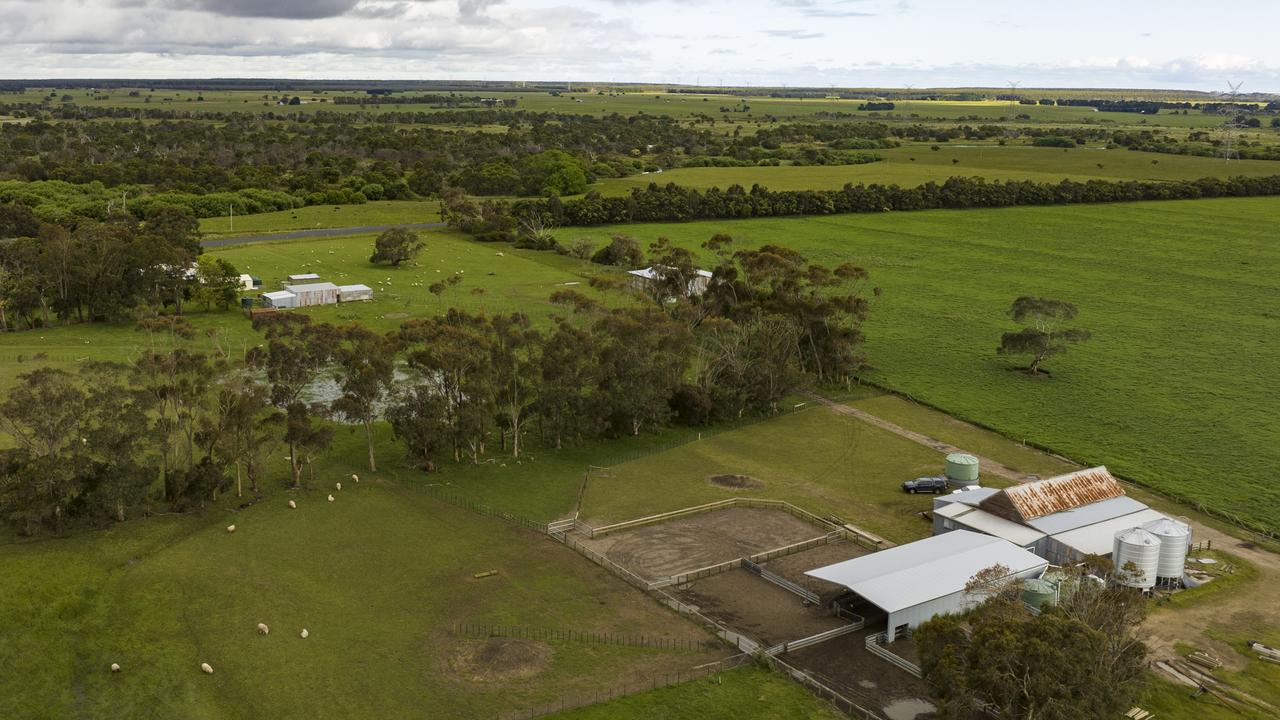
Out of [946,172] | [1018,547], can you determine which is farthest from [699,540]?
[946,172]

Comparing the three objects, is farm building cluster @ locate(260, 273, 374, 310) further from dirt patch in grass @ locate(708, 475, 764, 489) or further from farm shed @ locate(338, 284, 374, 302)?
dirt patch in grass @ locate(708, 475, 764, 489)

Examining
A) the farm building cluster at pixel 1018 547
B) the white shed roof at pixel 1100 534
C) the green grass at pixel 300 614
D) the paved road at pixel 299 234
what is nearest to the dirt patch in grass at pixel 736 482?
the farm building cluster at pixel 1018 547

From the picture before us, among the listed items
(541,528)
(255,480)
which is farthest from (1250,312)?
(255,480)

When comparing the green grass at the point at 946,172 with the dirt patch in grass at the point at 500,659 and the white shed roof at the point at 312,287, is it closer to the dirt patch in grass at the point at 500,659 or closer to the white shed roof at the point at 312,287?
the white shed roof at the point at 312,287

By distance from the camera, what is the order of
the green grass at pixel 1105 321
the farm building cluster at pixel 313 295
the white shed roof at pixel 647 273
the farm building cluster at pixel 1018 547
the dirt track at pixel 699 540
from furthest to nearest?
the white shed roof at pixel 647 273 < the farm building cluster at pixel 313 295 < the green grass at pixel 1105 321 < the dirt track at pixel 699 540 < the farm building cluster at pixel 1018 547

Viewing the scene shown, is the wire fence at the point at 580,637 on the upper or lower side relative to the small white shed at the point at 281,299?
lower

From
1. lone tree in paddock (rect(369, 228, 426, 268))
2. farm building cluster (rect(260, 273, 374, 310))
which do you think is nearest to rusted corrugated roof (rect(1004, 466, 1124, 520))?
farm building cluster (rect(260, 273, 374, 310))

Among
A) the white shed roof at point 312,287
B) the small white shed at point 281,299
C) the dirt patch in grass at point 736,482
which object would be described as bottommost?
the dirt patch in grass at point 736,482
